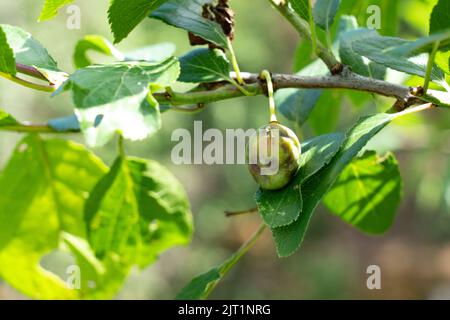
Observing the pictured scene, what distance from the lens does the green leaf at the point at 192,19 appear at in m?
0.74

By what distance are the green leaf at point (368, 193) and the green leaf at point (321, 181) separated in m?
0.25

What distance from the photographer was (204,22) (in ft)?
2.44

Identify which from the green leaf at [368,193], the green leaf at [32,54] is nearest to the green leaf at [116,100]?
the green leaf at [32,54]

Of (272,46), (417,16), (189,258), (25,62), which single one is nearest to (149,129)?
(25,62)

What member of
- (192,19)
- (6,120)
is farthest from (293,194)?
(6,120)

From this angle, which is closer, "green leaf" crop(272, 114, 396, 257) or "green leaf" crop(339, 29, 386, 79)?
"green leaf" crop(272, 114, 396, 257)

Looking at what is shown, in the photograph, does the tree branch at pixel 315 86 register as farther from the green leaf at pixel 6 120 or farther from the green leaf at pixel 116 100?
the green leaf at pixel 6 120

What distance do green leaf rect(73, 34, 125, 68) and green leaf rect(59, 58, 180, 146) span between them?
0.30 meters

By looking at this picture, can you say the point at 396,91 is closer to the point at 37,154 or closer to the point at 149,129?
the point at 149,129

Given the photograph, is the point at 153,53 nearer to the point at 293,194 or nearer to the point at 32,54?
the point at 32,54

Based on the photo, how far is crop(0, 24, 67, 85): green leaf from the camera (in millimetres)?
658

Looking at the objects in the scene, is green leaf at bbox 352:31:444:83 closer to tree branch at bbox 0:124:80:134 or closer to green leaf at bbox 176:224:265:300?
green leaf at bbox 176:224:265:300

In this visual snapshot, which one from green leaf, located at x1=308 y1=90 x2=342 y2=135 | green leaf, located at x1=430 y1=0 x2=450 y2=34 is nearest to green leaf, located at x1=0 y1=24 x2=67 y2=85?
green leaf, located at x1=430 y1=0 x2=450 y2=34
